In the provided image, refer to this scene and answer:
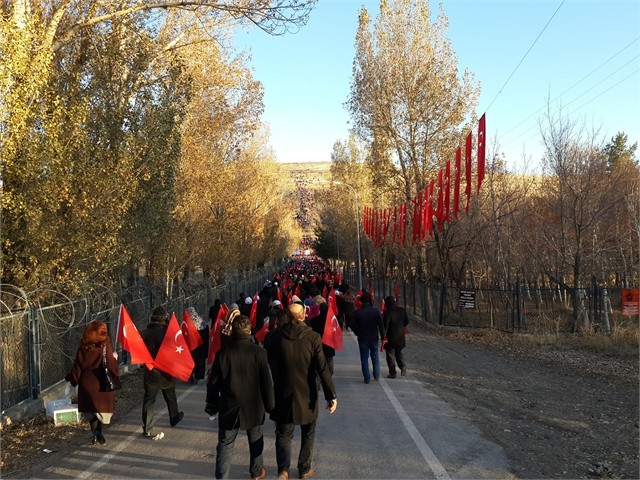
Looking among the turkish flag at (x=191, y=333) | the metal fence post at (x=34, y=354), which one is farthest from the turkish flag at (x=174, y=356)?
the metal fence post at (x=34, y=354)

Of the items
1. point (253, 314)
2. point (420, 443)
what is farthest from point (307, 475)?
point (253, 314)

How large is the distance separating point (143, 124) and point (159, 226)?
117 inches

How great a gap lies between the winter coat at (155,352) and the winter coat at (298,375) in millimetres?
2418

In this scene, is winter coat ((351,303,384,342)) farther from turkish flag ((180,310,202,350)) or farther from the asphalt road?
turkish flag ((180,310,202,350))

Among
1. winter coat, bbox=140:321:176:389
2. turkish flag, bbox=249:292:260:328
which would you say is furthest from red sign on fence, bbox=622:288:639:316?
winter coat, bbox=140:321:176:389

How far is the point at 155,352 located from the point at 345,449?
9.39ft

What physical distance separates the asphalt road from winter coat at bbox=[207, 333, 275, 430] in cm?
91

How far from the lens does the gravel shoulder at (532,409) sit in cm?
607

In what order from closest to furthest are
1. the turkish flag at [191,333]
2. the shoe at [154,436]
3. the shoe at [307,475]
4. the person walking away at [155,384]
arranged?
the shoe at [307,475] → the shoe at [154,436] → the person walking away at [155,384] → the turkish flag at [191,333]

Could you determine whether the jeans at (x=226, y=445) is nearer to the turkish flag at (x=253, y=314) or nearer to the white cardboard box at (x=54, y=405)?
the white cardboard box at (x=54, y=405)

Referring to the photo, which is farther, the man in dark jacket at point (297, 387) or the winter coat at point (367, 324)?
the winter coat at point (367, 324)

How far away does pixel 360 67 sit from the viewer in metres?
28.1

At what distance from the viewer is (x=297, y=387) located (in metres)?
5.23

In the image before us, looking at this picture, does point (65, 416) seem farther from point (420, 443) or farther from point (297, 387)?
point (420, 443)
